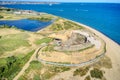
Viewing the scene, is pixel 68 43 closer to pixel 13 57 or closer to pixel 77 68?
pixel 77 68

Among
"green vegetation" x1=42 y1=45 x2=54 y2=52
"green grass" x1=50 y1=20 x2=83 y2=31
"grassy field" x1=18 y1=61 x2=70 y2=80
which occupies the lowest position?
"green grass" x1=50 y1=20 x2=83 y2=31

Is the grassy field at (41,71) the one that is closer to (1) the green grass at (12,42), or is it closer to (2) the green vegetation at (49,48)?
(2) the green vegetation at (49,48)

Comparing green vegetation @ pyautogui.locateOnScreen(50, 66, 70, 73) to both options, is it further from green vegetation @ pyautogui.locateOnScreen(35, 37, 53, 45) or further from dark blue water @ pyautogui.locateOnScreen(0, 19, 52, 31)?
dark blue water @ pyautogui.locateOnScreen(0, 19, 52, 31)

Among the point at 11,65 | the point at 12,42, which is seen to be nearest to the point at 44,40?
the point at 12,42

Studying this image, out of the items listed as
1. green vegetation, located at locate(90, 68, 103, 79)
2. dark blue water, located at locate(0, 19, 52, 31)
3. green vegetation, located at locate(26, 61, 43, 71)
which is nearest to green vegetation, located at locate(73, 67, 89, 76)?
green vegetation, located at locate(90, 68, 103, 79)

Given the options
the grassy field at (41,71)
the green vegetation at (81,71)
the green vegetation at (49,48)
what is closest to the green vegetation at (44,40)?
the green vegetation at (49,48)

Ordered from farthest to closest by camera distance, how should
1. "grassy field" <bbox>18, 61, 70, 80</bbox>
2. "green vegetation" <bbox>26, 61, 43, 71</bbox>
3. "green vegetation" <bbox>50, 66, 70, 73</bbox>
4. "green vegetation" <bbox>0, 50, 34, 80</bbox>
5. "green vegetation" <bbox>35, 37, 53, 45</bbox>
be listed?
"green vegetation" <bbox>35, 37, 53, 45</bbox> → "green vegetation" <bbox>26, 61, 43, 71</bbox> → "green vegetation" <bbox>50, 66, 70, 73</bbox> → "green vegetation" <bbox>0, 50, 34, 80</bbox> → "grassy field" <bbox>18, 61, 70, 80</bbox>
